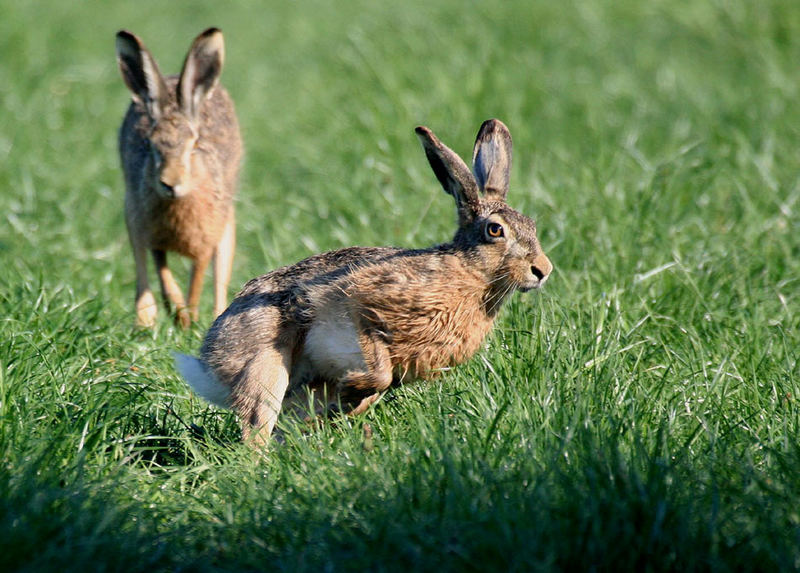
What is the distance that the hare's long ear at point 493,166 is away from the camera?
4426 mm

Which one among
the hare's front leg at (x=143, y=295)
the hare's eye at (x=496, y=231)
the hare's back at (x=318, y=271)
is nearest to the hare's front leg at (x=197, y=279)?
the hare's front leg at (x=143, y=295)

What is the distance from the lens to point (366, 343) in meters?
4.03

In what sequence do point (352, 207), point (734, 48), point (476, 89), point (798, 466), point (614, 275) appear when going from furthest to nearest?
point (734, 48) < point (476, 89) < point (352, 207) < point (614, 275) < point (798, 466)

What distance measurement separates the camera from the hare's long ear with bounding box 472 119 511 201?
14.5 ft

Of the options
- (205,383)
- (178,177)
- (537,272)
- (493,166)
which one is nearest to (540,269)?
(537,272)

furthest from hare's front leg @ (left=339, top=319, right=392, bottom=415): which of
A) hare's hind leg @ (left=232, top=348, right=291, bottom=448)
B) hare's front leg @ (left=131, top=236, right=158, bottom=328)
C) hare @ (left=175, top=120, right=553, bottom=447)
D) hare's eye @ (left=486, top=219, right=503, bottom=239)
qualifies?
hare's front leg @ (left=131, top=236, right=158, bottom=328)

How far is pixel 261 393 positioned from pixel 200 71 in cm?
264

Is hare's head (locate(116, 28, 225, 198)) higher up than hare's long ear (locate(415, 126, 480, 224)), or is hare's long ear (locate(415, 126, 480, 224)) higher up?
hare's head (locate(116, 28, 225, 198))

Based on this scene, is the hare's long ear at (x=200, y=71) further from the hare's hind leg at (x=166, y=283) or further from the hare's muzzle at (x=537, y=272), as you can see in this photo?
the hare's muzzle at (x=537, y=272)

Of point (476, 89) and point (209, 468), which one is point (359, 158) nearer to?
point (476, 89)

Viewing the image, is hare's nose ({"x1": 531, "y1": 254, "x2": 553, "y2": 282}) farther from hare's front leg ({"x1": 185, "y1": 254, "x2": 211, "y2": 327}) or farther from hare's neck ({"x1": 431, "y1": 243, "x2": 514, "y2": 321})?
hare's front leg ({"x1": 185, "y1": 254, "x2": 211, "y2": 327})

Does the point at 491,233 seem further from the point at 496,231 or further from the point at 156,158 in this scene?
the point at 156,158

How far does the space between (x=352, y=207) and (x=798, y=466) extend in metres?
3.68

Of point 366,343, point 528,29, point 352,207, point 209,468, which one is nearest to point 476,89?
point 352,207
